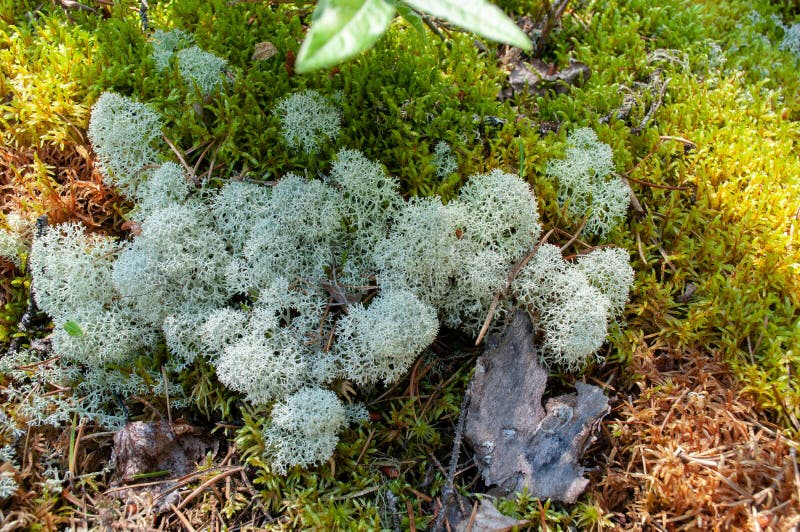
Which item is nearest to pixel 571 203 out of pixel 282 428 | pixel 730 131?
pixel 730 131

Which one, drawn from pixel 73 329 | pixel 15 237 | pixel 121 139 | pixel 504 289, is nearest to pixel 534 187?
pixel 504 289

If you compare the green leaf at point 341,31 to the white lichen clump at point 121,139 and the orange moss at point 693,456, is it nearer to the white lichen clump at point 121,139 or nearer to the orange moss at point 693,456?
the white lichen clump at point 121,139

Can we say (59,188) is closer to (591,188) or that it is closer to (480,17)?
(480,17)

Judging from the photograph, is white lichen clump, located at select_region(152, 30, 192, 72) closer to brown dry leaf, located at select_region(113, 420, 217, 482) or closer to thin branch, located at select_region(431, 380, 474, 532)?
brown dry leaf, located at select_region(113, 420, 217, 482)

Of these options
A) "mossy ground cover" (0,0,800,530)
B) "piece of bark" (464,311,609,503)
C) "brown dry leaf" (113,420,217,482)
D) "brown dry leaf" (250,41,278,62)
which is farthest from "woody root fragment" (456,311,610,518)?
"brown dry leaf" (250,41,278,62)

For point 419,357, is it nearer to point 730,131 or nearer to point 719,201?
point 719,201

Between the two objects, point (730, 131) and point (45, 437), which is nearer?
point (45, 437)
